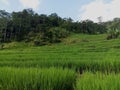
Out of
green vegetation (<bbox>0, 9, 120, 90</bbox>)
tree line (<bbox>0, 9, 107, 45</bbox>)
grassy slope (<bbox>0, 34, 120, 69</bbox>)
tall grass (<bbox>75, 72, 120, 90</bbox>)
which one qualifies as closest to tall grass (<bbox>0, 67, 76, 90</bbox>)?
green vegetation (<bbox>0, 9, 120, 90</bbox>)

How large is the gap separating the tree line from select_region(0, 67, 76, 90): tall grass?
52108mm

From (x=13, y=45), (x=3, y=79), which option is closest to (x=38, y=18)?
(x=13, y=45)

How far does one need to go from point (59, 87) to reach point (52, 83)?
17 cm

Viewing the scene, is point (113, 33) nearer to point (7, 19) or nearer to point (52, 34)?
point (52, 34)

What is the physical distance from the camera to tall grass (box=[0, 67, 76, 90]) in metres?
5.15

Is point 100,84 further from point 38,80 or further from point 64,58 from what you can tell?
point 64,58

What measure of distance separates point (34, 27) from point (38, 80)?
202 ft

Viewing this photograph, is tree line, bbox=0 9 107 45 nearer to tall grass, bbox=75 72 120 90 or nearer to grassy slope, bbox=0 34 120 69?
grassy slope, bbox=0 34 120 69

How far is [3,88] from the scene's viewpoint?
5684mm

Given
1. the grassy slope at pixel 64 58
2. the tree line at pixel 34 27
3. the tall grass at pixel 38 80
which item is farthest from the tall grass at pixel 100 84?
the tree line at pixel 34 27

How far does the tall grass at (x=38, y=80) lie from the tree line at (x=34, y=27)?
52108 mm

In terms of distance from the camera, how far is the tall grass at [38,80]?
5152mm

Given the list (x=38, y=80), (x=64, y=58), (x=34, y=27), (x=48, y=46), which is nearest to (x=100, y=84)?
(x=38, y=80)

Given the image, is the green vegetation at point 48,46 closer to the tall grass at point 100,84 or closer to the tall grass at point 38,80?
the tall grass at point 38,80
